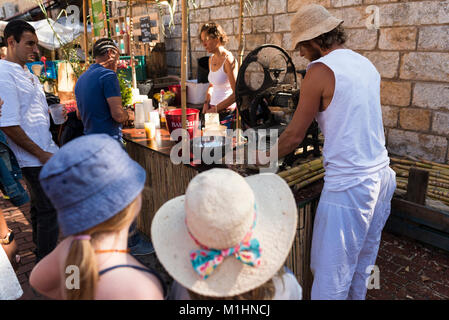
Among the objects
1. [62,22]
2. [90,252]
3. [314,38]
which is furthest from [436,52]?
[62,22]

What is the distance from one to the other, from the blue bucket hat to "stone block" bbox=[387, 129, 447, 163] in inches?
176

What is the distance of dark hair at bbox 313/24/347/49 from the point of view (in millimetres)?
2018

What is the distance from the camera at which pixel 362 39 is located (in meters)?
4.88

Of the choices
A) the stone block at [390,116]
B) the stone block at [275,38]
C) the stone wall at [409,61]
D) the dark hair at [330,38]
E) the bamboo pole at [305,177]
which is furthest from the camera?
the stone block at [275,38]

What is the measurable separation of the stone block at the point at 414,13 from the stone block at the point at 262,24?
2160 mm

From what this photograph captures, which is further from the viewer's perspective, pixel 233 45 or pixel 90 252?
pixel 233 45

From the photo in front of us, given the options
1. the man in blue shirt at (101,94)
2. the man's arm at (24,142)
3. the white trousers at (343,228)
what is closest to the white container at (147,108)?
the man in blue shirt at (101,94)

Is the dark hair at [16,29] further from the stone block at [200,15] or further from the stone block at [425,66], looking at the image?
the stone block at [200,15]

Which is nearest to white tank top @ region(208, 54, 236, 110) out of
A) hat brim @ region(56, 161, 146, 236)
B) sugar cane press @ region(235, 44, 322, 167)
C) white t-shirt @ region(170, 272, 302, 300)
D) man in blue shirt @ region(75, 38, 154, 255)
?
man in blue shirt @ region(75, 38, 154, 255)

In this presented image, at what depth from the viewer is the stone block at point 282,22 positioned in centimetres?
590

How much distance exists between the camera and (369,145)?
196 cm

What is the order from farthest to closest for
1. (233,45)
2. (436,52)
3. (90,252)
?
1. (233,45)
2. (436,52)
3. (90,252)
